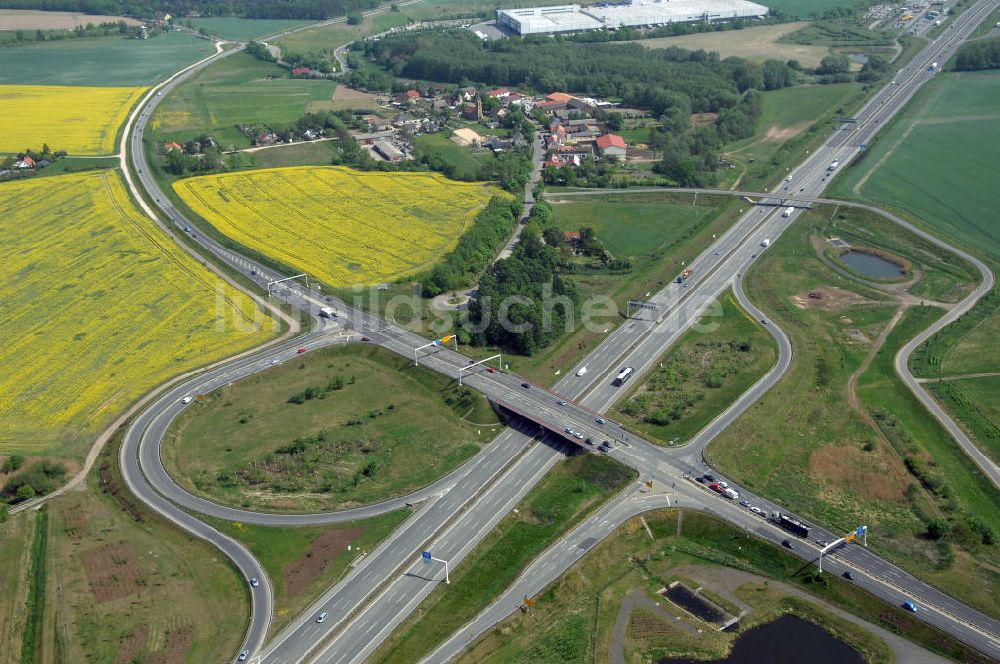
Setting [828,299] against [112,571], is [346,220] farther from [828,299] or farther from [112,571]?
[828,299]

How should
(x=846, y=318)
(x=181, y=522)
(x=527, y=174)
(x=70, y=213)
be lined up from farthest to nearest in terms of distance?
(x=527, y=174)
(x=70, y=213)
(x=846, y=318)
(x=181, y=522)

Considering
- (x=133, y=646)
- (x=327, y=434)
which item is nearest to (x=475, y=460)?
(x=327, y=434)

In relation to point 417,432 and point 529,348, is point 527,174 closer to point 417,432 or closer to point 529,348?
point 529,348

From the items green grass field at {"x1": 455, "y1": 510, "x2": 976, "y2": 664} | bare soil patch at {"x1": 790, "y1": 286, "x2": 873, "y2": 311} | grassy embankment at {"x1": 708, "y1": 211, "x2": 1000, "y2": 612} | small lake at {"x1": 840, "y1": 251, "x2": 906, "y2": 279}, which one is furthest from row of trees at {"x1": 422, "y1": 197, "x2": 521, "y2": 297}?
small lake at {"x1": 840, "y1": 251, "x2": 906, "y2": 279}

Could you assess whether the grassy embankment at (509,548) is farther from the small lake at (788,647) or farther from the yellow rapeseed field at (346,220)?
the yellow rapeseed field at (346,220)

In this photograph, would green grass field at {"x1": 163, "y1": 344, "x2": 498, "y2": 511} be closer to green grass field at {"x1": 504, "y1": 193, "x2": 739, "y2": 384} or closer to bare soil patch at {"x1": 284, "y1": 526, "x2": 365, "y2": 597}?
bare soil patch at {"x1": 284, "y1": 526, "x2": 365, "y2": 597}

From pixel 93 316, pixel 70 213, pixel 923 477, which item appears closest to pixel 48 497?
pixel 93 316
